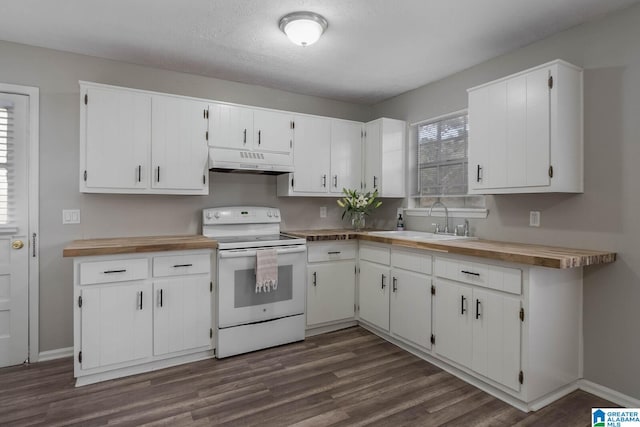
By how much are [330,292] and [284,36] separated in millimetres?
2292

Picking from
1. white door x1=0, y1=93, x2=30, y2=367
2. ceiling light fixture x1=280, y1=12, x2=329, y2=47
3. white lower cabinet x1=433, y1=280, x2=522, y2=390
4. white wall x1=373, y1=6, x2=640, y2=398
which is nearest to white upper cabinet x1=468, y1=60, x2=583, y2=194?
white wall x1=373, y1=6, x2=640, y2=398

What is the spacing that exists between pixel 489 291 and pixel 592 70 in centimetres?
165

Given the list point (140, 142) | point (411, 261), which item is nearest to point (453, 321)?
point (411, 261)

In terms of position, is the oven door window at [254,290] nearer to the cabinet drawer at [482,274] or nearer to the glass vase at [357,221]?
the glass vase at [357,221]

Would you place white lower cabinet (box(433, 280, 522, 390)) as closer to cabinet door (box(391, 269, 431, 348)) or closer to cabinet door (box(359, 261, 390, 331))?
cabinet door (box(391, 269, 431, 348))

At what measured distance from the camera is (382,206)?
4.31 meters

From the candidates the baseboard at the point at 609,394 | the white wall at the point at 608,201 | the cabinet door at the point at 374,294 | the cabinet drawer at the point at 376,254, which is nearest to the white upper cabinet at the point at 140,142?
the cabinet drawer at the point at 376,254

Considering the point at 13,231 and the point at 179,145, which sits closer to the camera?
the point at 13,231

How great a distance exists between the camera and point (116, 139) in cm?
286

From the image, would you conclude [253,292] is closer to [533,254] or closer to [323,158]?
[323,158]

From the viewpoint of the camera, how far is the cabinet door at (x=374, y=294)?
326 centimetres

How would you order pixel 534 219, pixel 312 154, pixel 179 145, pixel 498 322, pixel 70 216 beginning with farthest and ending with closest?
pixel 312 154, pixel 179 145, pixel 70 216, pixel 534 219, pixel 498 322

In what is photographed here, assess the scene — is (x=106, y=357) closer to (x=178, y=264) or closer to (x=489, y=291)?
(x=178, y=264)

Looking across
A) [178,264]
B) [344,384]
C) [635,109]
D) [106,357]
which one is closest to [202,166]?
[178,264]
